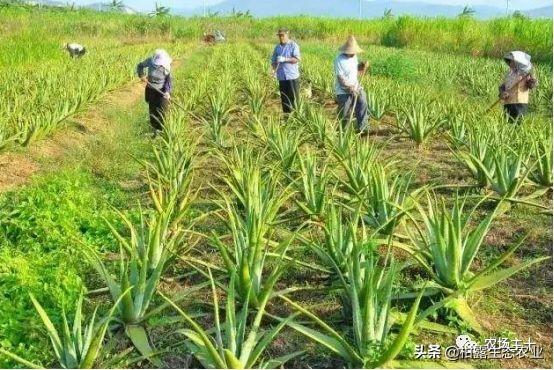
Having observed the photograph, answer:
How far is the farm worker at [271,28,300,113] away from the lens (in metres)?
8.61

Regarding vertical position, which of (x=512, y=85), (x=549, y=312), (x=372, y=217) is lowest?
(x=549, y=312)

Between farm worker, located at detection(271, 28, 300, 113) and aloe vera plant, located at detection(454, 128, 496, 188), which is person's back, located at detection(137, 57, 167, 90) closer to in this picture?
farm worker, located at detection(271, 28, 300, 113)

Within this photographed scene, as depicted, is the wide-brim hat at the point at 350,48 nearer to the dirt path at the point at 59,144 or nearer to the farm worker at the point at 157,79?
the farm worker at the point at 157,79

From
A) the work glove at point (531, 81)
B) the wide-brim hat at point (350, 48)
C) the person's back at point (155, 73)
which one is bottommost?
the work glove at point (531, 81)

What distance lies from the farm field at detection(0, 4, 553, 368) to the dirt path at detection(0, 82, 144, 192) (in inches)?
1.2

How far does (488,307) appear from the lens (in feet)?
11.1

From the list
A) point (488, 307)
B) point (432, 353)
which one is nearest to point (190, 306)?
point (432, 353)

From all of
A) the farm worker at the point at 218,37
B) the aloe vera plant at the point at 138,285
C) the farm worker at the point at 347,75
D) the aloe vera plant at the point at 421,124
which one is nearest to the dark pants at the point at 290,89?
the farm worker at the point at 347,75

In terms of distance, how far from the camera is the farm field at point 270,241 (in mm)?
2881

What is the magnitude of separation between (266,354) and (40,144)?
5.19m

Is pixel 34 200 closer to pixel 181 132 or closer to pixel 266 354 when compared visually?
pixel 181 132

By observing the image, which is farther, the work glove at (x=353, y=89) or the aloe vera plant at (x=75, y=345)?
the work glove at (x=353, y=89)

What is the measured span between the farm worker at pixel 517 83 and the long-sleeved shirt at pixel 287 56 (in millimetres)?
2793

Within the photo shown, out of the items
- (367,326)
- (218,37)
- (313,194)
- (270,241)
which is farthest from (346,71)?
(218,37)
